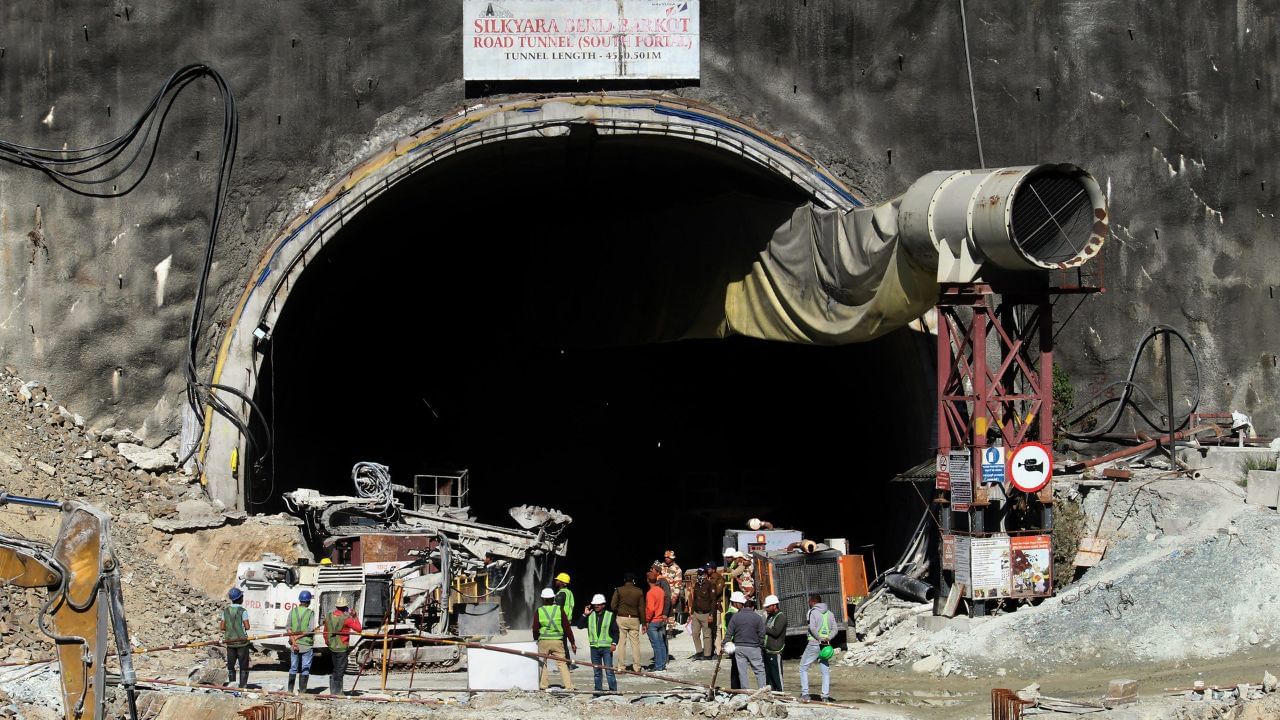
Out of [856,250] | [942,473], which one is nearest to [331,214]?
[856,250]

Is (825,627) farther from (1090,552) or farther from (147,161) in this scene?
(147,161)

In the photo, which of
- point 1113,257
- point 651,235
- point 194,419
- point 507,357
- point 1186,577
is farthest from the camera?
point 507,357

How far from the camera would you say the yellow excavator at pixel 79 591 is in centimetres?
1641

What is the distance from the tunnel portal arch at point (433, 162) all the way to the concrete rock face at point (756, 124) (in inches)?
23.6

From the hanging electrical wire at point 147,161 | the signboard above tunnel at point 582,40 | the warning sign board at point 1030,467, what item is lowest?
the warning sign board at point 1030,467

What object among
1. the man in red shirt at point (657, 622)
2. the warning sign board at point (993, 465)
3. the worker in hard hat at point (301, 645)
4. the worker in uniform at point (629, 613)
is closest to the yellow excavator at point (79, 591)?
the worker in hard hat at point (301, 645)

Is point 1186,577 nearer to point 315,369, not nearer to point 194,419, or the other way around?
point 194,419

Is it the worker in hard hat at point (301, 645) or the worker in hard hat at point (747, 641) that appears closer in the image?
the worker in hard hat at point (747, 641)

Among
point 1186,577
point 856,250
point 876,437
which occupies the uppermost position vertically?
point 856,250

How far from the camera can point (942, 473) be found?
84.0ft

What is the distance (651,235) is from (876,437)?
636cm

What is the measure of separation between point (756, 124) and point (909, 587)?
28.7ft

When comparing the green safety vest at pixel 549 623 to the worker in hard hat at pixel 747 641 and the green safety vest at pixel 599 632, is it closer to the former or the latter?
the green safety vest at pixel 599 632

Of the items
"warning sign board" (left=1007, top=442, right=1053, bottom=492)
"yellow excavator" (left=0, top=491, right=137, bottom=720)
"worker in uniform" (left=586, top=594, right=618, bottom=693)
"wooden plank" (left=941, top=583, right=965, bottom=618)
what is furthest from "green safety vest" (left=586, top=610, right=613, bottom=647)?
"warning sign board" (left=1007, top=442, right=1053, bottom=492)
